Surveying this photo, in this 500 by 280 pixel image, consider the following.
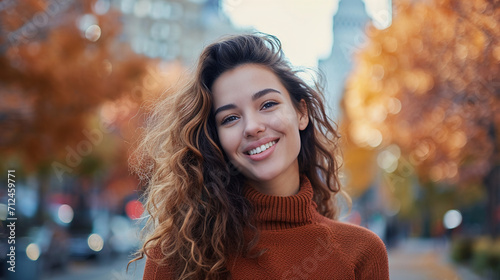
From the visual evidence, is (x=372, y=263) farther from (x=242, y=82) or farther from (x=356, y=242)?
(x=242, y=82)

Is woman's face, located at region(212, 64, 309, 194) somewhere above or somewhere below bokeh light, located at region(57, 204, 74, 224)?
above

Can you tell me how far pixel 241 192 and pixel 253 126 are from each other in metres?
0.35

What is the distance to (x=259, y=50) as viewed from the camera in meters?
2.54

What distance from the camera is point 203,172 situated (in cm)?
249

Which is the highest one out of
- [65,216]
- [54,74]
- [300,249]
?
[54,74]

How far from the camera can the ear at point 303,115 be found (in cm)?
270

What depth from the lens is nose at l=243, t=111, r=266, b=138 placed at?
2324 mm

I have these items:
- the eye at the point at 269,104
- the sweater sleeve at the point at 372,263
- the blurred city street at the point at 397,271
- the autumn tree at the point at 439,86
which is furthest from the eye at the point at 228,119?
the blurred city street at the point at 397,271

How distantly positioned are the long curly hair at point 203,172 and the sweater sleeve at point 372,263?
0.50 metres

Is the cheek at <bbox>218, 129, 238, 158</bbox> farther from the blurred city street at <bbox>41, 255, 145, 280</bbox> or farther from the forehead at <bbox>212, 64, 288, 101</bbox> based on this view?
the blurred city street at <bbox>41, 255, 145, 280</bbox>

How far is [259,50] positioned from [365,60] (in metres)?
11.3

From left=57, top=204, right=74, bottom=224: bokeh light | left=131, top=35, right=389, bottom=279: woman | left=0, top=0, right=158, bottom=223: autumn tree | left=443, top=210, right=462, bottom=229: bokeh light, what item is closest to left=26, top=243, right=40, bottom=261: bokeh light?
left=0, top=0, right=158, bottom=223: autumn tree

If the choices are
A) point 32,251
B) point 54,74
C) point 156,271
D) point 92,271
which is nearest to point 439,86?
point 54,74

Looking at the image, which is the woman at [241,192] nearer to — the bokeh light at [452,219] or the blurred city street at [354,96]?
the blurred city street at [354,96]
